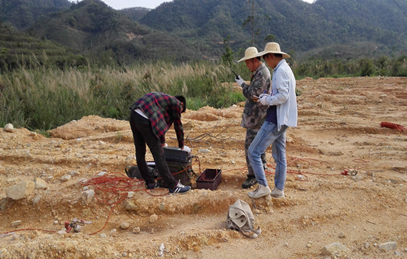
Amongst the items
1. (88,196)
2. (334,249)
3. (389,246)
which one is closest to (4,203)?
(88,196)

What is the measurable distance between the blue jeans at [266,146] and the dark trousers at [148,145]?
42.8 inches

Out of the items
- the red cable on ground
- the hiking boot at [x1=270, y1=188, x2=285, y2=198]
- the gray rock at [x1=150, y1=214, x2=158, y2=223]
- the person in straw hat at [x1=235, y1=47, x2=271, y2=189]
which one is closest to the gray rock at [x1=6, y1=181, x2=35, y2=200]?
the gray rock at [x1=150, y1=214, x2=158, y2=223]

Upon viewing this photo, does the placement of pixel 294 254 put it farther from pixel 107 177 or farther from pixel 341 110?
pixel 341 110

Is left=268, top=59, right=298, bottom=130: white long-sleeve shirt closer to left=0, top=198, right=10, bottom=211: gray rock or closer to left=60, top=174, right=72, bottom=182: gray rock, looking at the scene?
left=60, top=174, right=72, bottom=182: gray rock

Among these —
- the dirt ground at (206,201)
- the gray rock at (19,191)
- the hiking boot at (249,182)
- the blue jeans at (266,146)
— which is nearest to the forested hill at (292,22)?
the dirt ground at (206,201)

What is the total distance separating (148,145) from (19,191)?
1625 mm

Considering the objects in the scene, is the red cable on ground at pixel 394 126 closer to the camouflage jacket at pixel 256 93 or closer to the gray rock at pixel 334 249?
the camouflage jacket at pixel 256 93

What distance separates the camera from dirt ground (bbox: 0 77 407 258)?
8.81 ft

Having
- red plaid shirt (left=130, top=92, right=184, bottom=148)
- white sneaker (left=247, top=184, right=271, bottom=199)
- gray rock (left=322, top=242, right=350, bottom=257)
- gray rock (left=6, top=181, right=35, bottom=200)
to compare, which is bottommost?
gray rock (left=322, top=242, right=350, bottom=257)

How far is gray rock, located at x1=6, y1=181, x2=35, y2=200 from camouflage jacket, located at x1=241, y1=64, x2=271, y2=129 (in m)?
2.79

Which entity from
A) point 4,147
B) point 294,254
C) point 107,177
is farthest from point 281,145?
point 4,147

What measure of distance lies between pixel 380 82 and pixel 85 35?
32697 mm

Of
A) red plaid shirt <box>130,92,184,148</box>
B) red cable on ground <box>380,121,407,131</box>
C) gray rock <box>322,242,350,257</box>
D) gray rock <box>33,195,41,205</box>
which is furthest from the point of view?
red cable on ground <box>380,121,407,131</box>

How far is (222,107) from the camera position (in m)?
8.45
